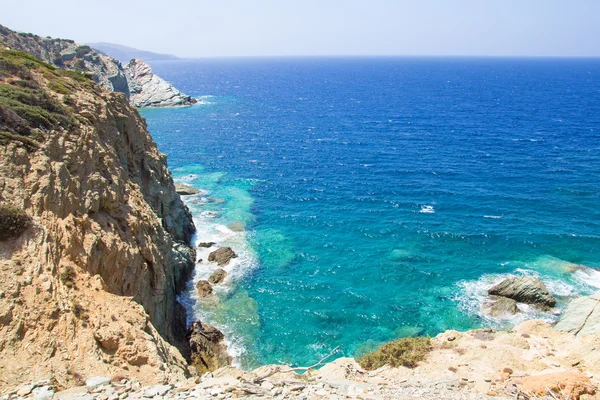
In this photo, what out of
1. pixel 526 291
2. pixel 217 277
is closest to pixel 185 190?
pixel 217 277

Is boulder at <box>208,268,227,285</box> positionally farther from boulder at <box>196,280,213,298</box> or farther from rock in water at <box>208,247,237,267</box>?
rock in water at <box>208,247,237,267</box>

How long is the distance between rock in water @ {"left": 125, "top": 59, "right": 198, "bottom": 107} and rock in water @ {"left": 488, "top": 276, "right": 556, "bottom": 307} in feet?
457

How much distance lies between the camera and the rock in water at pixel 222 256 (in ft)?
163

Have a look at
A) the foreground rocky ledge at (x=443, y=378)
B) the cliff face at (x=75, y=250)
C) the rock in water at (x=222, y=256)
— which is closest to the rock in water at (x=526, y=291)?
the foreground rocky ledge at (x=443, y=378)

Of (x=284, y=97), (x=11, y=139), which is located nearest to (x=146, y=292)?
(x=11, y=139)

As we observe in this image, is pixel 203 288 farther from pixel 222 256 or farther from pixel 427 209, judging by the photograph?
pixel 427 209

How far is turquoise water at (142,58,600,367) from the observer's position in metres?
41.0

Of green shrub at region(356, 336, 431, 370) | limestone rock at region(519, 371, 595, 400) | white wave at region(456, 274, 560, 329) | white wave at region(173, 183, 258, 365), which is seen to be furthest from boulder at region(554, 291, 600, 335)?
white wave at region(173, 183, 258, 365)

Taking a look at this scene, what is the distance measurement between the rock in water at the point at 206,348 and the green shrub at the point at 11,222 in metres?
18.3

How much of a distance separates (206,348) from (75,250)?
650 inches

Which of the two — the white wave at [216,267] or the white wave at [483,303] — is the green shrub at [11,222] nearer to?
the white wave at [216,267]

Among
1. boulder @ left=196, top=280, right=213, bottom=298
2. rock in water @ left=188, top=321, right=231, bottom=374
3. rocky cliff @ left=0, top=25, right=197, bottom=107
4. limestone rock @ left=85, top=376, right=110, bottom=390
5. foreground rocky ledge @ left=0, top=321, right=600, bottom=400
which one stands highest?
rocky cliff @ left=0, top=25, right=197, bottom=107

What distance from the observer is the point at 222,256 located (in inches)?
1982

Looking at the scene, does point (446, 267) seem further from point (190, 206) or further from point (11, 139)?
point (11, 139)
